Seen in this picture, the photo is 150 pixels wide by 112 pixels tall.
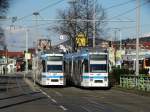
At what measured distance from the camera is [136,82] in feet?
141

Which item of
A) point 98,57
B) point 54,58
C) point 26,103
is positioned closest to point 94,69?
point 98,57

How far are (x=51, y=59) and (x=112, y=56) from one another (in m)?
31.4

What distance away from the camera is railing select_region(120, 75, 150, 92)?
39500mm

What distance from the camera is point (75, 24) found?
2891 inches

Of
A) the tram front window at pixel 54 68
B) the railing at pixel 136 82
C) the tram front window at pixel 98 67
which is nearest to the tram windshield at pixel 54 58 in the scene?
the tram front window at pixel 54 68

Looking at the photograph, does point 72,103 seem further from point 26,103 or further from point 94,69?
point 94,69

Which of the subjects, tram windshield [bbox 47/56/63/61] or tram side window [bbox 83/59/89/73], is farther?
tram windshield [bbox 47/56/63/61]

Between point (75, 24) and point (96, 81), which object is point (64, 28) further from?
point (96, 81)

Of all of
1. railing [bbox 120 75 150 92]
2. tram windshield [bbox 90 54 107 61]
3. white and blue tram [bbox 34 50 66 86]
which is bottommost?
railing [bbox 120 75 150 92]

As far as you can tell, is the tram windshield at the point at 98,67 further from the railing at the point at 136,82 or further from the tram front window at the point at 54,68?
Result: the tram front window at the point at 54,68

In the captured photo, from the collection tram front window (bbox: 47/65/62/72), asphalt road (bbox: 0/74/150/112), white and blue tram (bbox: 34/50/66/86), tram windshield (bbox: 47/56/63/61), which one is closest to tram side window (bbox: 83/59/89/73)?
white and blue tram (bbox: 34/50/66/86)

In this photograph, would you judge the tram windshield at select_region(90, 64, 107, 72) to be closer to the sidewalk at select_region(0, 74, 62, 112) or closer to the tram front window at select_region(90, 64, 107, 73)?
the tram front window at select_region(90, 64, 107, 73)

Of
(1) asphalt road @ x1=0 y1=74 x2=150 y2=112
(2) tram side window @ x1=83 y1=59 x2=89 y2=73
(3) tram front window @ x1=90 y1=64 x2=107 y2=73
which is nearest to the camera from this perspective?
(1) asphalt road @ x1=0 y1=74 x2=150 y2=112

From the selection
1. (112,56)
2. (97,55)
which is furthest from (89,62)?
(112,56)
